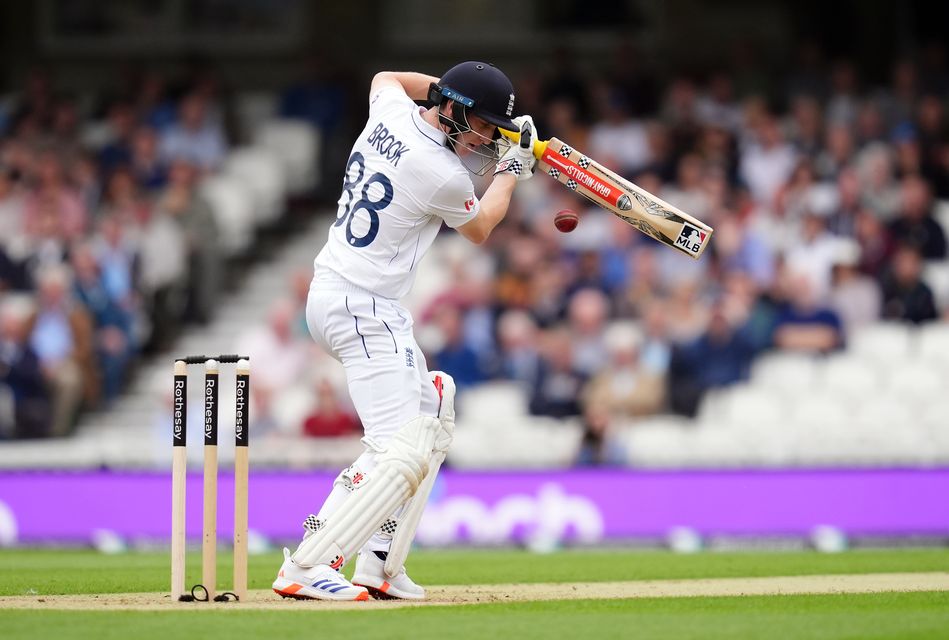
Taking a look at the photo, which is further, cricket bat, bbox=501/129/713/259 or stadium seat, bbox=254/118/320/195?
stadium seat, bbox=254/118/320/195

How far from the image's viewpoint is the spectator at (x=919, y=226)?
1296 cm

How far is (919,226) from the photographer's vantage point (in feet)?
42.6

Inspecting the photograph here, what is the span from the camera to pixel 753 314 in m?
12.7

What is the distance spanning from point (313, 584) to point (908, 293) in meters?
7.72

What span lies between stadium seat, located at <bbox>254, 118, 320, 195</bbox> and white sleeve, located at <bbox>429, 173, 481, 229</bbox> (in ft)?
33.1

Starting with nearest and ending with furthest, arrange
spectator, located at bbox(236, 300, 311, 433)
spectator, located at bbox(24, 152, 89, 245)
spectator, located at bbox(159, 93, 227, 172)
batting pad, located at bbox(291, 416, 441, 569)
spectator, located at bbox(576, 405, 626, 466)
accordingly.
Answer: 1. batting pad, located at bbox(291, 416, 441, 569)
2. spectator, located at bbox(576, 405, 626, 466)
3. spectator, located at bbox(236, 300, 311, 433)
4. spectator, located at bbox(24, 152, 89, 245)
5. spectator, located at bbox(159, 93, 227, 172)

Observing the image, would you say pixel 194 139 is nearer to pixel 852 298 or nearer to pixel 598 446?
pixel 598 446

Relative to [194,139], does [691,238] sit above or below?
below

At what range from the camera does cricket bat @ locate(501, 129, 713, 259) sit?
21.8 feet

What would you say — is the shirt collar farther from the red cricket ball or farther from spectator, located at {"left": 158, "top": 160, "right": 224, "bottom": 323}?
spectator, located at {"left": 158, "top": 160, "right": 224, "bottom": 323}

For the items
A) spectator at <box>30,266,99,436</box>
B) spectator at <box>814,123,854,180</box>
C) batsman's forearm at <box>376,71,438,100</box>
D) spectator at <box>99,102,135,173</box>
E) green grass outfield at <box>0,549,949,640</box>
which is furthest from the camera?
spectator at <box>99,102,135,173</box>

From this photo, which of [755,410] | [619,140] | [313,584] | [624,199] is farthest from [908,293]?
[313,584]

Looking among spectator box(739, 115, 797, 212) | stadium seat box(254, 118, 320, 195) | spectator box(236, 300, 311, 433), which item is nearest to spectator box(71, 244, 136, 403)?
spectator box(236, 300, 311, 433)

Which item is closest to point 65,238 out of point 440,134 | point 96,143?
point 96,143
